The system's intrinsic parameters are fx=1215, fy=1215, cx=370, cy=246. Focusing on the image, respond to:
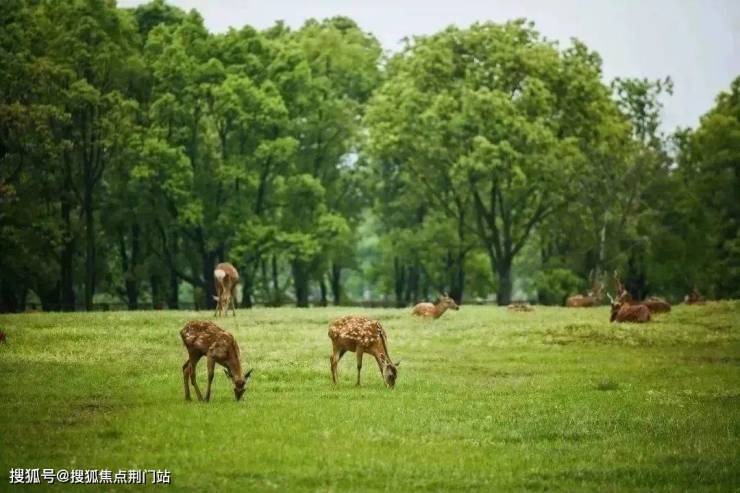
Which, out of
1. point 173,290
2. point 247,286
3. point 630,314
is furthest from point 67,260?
→ point 630,314

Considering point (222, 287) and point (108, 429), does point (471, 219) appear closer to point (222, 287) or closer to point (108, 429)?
point (222, 287)

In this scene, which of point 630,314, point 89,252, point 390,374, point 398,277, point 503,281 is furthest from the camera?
point 398,277

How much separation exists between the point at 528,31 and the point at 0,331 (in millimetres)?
52151

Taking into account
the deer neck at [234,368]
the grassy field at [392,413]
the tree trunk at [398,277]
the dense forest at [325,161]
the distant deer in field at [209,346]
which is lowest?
the grassy field at [392,413]

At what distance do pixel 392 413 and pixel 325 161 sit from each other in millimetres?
64228

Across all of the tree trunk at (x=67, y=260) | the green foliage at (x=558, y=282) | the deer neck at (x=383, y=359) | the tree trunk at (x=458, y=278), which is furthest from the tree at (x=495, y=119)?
the deer neck at (x=383, y=359)

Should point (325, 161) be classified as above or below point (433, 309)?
above

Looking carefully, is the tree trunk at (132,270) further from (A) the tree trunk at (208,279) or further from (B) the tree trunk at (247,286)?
(B) the tree trunk at (247,286)

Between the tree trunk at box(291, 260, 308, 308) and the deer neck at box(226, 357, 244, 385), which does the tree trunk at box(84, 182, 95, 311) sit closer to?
the tree trunk at box(291, 260, 308, 308)

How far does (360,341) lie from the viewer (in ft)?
93.1

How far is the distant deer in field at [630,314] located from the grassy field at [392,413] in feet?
15.9

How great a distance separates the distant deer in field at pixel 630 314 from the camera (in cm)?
4850

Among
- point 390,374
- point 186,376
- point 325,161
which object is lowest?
point 390,374

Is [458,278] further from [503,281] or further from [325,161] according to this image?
[325,161]
